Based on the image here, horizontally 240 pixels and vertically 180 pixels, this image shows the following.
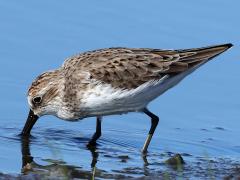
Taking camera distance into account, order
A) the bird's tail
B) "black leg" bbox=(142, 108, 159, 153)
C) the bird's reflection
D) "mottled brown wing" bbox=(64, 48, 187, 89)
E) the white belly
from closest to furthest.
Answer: the bird's reflection
the white belly
"mottled brown wing" bbox=(64, 48, 187, 89)
the bird's tail
"black leg" bbox=(142, 108, 159, 153)

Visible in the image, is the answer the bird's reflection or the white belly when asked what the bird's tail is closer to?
the white belly

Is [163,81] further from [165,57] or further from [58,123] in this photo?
[58,123]

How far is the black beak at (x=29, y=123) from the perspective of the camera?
1238 cm

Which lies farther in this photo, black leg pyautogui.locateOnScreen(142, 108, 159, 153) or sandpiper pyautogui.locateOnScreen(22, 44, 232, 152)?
black leg pyautogui.locateOnScreen(142, 108, 159, 153)

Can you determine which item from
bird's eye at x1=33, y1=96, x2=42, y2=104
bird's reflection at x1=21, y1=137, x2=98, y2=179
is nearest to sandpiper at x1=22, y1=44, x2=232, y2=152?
bird's eye at x1=33, y1=96, x2=42, y2=104

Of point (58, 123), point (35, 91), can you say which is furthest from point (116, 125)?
point (35, 91)

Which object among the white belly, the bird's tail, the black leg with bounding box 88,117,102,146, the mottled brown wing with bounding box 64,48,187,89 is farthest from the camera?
the black leg with bounding box 88,117,102,146

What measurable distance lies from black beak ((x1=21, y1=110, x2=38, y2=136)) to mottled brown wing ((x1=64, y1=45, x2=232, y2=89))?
92 centimetres

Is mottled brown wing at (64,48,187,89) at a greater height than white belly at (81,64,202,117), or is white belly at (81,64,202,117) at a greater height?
mottled brown wing at (64,48,187,89)

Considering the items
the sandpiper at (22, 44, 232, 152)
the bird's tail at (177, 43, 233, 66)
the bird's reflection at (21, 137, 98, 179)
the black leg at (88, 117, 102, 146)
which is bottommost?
the bird's reflection at (21, 137, 98, 179)

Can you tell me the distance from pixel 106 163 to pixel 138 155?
71cm

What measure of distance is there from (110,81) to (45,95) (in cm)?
108

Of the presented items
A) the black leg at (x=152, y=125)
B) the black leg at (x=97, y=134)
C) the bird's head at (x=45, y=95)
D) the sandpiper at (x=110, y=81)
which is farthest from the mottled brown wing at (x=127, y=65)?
the black leg at (x=97, y=134)

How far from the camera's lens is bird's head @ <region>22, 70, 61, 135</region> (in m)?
12.1
